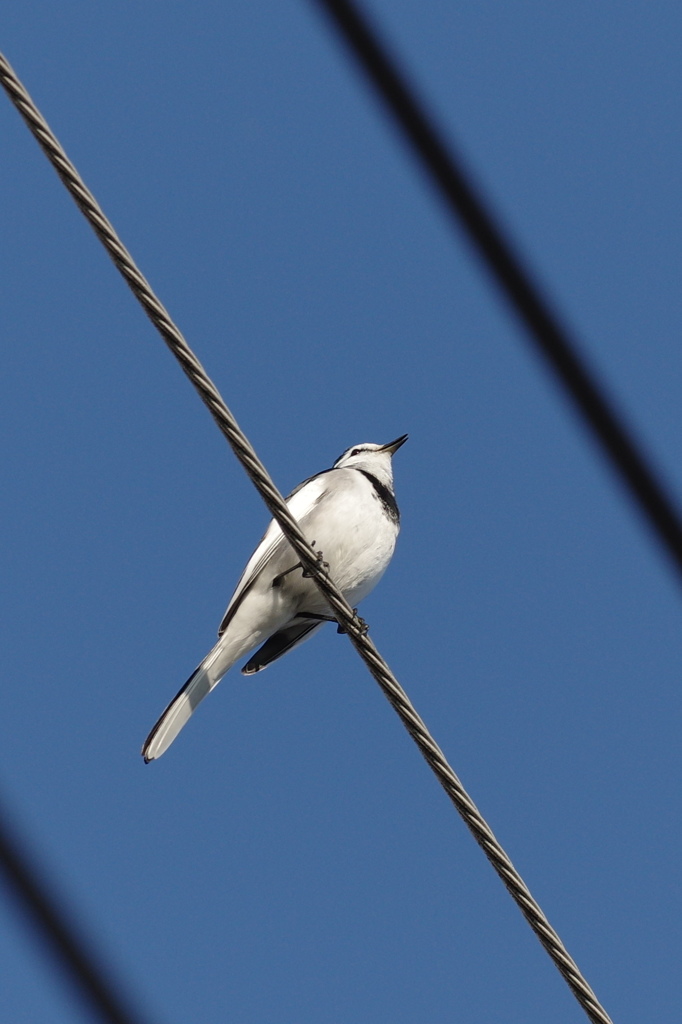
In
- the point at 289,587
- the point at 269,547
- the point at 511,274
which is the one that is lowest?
the point at 289,587

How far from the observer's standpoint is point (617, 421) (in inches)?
58.6

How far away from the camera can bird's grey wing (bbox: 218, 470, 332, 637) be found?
5.54 meters

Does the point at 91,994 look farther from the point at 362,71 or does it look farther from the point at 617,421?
the point at 362,71

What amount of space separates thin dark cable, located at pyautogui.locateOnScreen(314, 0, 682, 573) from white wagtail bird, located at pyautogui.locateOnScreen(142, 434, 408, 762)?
157 inches

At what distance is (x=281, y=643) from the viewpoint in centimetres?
586

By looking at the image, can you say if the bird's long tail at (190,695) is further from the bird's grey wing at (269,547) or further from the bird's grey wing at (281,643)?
the bird's grey wing at (281,643)

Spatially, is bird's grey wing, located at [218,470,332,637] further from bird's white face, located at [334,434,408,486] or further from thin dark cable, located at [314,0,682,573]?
thin dark cable, located at [314,0,682,573]

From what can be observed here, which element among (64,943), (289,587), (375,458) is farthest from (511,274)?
(375,458)

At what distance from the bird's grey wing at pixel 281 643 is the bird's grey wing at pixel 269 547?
1.21 ft

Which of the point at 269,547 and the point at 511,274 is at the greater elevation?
the point at 511,274

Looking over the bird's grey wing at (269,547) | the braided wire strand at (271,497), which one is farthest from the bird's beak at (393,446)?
the braided wire strand at (271,497)

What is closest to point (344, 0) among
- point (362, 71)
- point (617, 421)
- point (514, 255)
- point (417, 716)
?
point (362, 71)

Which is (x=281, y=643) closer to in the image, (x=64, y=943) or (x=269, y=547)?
(x=269, y=547)

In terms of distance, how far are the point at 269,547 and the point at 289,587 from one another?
241 millimetres
